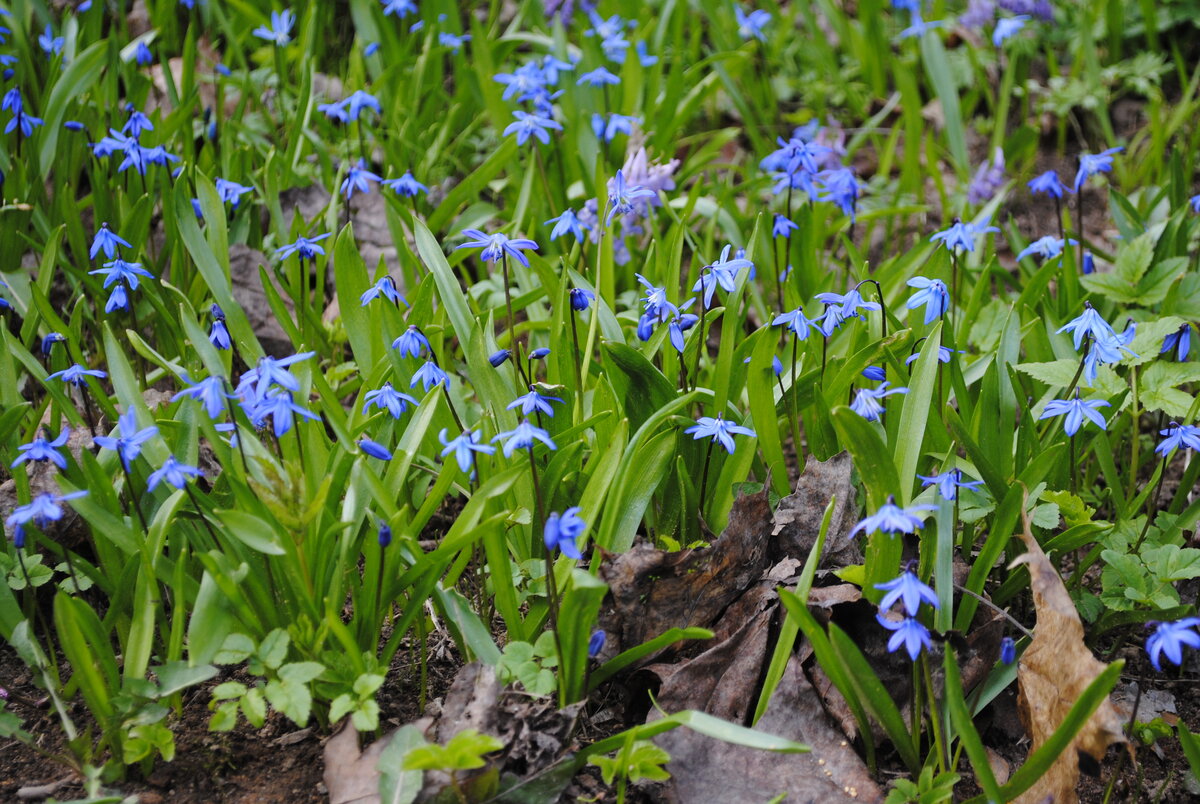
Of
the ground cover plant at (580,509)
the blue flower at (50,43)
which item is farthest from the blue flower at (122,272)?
the blue flower at (50,43)

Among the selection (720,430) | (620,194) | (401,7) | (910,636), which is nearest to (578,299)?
(620,194)

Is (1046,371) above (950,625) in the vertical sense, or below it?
above

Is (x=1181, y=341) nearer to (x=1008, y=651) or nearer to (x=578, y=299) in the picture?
(x=1008, y=651)

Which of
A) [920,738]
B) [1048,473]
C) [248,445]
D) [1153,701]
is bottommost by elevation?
[1153,701]

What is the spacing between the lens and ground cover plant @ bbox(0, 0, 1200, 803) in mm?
1975

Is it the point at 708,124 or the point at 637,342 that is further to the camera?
the point at 708,124

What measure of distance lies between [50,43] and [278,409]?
10.0 feet

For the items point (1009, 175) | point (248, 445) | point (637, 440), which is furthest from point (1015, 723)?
point (1009, 175)

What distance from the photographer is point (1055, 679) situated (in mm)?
2025

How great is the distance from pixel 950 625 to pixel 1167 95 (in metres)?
4.17

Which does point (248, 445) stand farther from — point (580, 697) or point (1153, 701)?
point (1153, 701)

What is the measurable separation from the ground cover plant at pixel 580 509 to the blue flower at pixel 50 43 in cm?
21

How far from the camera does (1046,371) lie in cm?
245

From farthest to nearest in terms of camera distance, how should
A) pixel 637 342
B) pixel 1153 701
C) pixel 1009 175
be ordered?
pixel 1009 175 < pixel 637 342 < pixel 1153 701
